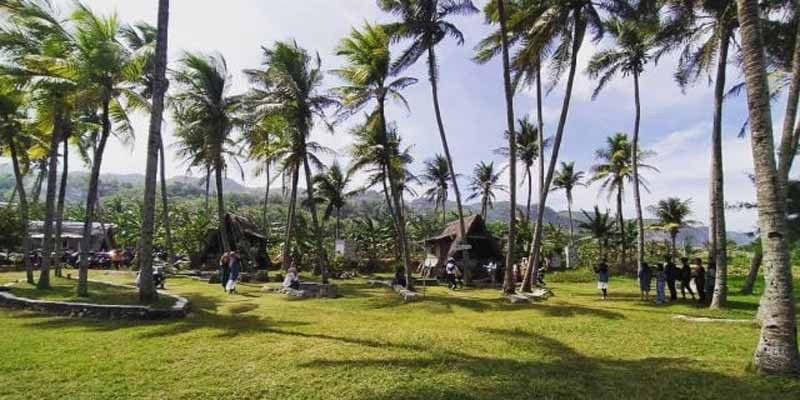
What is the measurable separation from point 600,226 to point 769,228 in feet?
117

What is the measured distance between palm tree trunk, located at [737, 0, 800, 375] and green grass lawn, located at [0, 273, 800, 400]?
1.38 ft

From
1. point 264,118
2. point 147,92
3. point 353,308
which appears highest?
point 147,92

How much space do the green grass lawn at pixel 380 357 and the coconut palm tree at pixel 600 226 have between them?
29.9 metres

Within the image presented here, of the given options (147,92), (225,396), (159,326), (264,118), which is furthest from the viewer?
(147,92)

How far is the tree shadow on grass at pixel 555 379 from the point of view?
5.89m

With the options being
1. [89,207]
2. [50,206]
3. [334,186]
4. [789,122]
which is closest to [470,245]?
[334,186]

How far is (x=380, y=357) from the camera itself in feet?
24.8

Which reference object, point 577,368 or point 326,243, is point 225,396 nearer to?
point 577,368

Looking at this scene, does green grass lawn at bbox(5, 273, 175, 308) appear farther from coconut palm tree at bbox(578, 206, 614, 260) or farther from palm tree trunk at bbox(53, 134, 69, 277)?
coconut palm tree at bbox(578, 206, 614, 260)

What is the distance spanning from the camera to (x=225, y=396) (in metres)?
5.72

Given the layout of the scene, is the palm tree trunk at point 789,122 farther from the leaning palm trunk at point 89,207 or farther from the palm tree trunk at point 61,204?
the palm tree trunk at point 61,204

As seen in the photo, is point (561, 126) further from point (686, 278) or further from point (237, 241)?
point (237, 241)

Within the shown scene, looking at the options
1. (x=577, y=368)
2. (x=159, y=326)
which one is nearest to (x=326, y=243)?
(x=159, y=326)

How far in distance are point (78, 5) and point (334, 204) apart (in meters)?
24.8
